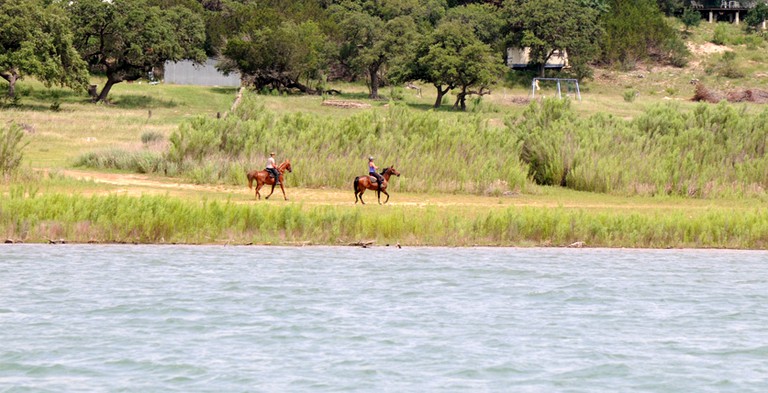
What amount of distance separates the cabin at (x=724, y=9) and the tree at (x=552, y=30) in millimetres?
37731

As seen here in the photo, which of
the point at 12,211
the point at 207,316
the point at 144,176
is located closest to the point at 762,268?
the point at 207,316

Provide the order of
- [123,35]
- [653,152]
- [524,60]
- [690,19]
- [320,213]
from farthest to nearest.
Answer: [690,19], [524,60], [123,35], [653,152], [320,213]

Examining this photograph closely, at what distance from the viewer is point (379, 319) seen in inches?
731

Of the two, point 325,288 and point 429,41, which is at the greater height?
point 429,41

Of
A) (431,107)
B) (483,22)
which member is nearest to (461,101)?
(431,107)

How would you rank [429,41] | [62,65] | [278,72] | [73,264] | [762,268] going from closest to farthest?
1. [73,264]
2. [762,268]
3. [62,65]
4. [429,41]
5. [278,72]

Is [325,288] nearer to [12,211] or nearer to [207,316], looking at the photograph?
[207,316]

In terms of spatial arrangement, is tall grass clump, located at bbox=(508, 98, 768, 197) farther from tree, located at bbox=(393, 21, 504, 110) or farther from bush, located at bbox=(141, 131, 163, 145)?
tree, located at bbox=(393, 21, 504, 110)

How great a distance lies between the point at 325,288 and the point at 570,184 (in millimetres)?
19306

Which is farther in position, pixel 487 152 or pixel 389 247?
pixel 487 152

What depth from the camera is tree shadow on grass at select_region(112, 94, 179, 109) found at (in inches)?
3057

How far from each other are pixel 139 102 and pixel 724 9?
8201 centimetres

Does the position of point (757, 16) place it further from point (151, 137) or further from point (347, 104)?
point (151, 137)

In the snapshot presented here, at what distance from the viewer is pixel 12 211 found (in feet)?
84.8
